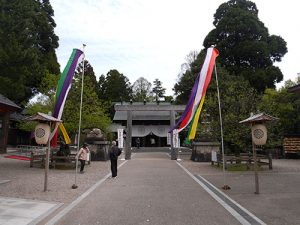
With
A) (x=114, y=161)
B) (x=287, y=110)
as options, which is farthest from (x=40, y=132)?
(x=287, y=110)

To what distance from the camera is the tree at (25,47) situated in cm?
3173

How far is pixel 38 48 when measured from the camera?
134ft

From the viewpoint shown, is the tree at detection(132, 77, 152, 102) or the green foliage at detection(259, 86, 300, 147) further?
the tree at detection(132, 77, 152, 102)

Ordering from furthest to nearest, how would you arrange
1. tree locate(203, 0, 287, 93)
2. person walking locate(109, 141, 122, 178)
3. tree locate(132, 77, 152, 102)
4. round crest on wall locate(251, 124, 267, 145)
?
1. tree locate(132, 77, 152, 102)
2. tree locate(203, 0, 287, 93)
3. person walking locate(109, 141, 122, 178)
4. round crest on wall locate(251, 124, 267, 145)

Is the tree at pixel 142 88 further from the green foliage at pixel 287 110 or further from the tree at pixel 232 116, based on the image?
the tree at pixel 232 116

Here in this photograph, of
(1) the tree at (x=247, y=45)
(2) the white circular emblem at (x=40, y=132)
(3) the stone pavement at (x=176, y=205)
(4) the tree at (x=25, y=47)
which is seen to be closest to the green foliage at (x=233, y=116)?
(3) the stone pavement at (x=176, y=205)

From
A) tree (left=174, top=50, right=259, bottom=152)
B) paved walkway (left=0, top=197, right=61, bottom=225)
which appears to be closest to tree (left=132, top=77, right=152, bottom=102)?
tree (left=174, top=50, right=259, bottom=152)

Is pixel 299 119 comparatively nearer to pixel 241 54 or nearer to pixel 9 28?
pixel 241 54

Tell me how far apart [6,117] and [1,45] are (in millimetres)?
8965

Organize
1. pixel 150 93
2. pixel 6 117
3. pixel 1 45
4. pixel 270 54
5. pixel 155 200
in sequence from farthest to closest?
1. pixel 150 93
2. pixel 270 54
3. pixel 1 45
4. pixel 6 117
5. pixel 155 200

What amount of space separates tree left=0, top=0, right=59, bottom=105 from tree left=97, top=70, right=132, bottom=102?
19.3m

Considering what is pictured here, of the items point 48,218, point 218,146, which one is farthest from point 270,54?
point 48,218

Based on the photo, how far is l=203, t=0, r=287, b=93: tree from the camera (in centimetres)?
3762

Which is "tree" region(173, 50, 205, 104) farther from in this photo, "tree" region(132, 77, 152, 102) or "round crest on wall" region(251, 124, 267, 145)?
"tree" region(132, 77, 152, 102)
